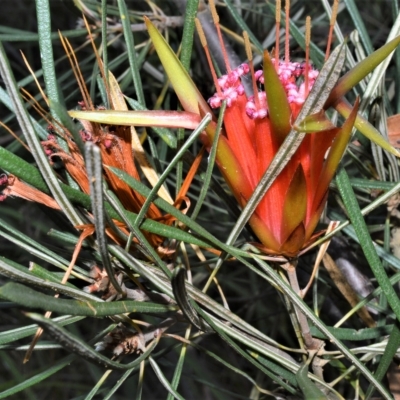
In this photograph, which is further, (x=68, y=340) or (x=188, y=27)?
(x=188, y=27)

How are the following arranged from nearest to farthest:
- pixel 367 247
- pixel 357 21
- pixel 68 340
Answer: pixel 68 340
pixel 367 247
pixel 357 21

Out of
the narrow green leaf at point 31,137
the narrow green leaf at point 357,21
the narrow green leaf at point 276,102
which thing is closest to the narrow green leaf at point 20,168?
the narrow green leaf at point 31,137

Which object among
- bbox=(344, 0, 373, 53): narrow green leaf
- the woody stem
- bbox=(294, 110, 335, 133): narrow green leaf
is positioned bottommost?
the woody stem

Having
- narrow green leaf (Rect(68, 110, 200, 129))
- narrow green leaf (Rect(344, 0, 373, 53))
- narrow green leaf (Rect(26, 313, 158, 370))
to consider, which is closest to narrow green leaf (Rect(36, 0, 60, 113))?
narrow green leaf (Rect(68, 110, 200, 129))

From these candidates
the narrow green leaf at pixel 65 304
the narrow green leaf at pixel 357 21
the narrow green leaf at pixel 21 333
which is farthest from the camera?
the narrow green leaf at pixel 357 21

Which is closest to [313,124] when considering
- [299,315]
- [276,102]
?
[276,102]

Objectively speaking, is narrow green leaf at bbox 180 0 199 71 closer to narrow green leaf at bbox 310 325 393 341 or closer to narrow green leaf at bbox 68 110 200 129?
narrow green leaf at bbox 68 110 200 129

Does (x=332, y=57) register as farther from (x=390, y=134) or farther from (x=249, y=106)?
(x=390, y=134)

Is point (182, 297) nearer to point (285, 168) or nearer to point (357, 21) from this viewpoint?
point (285, 168)

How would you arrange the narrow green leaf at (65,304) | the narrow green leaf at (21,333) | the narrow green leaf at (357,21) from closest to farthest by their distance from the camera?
the narrow green leaf at (65,304), the narrow green leaf at (21,333), the narrow green leaf at (357,21)

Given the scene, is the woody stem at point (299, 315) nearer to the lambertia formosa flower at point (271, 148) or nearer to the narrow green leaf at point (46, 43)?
the lambertia formosa flower at point (271, 148)
